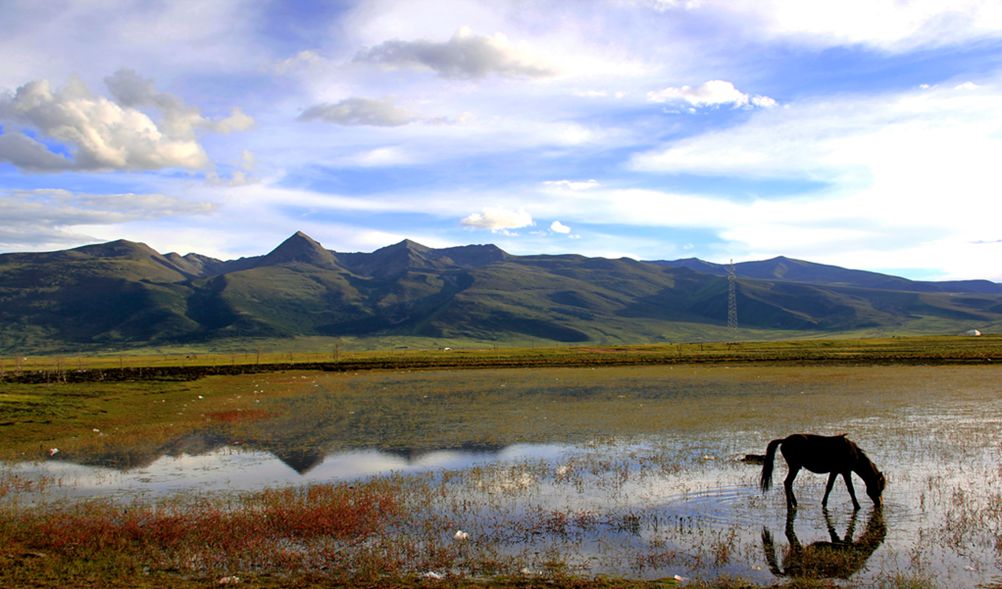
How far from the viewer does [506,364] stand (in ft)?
303

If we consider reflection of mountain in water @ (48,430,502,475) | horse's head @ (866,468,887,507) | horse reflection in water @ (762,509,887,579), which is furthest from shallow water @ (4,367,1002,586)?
horse's head @ (866,468,887,507)

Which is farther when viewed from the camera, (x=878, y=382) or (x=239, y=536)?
(x=878, y=382)

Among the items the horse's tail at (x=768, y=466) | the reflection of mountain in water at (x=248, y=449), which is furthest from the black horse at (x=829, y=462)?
the reflection of mountain in water at (x=248, y=449)

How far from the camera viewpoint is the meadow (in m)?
15.5

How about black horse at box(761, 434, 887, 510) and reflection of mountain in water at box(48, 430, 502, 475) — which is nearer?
black horse at box(761, 434, 887, 510)

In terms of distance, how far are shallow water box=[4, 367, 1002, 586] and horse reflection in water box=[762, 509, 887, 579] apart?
65mm

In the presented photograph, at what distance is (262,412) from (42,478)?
66.2ft

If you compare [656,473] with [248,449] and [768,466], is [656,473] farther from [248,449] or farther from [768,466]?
Result: [248,449]

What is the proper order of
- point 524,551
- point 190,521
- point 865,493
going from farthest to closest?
point 865,493, point 190,521, point 524,551

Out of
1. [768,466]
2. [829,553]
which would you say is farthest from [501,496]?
[829,553]

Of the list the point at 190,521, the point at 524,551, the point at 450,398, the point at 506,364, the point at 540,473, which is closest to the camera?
the point at 524,551

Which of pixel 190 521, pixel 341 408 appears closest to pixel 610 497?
pixel 190 521

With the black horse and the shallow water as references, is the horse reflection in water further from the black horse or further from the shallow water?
the black horse

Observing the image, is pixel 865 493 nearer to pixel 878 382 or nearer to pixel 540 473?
pixel 540 473
